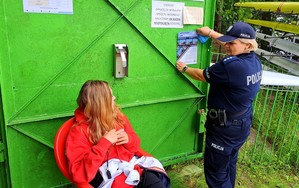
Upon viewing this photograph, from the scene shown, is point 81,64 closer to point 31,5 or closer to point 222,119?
point 31,5

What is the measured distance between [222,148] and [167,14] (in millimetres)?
1524

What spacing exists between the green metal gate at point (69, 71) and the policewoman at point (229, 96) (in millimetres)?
436

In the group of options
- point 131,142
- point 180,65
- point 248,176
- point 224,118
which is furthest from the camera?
point 248,176

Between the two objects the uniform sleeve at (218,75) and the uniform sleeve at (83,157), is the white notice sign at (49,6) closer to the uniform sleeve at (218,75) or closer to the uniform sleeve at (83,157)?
the uniform sleeve at (83,157)

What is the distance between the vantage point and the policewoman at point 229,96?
281 centimetres

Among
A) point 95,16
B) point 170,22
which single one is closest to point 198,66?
point 170,22

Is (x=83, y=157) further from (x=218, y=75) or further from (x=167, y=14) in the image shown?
(x=167, y=14)

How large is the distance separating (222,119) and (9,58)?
203cm

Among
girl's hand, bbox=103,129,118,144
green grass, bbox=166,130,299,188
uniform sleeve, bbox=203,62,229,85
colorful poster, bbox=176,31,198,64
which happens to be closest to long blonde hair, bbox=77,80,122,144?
girl's hand, bbox=103,129,118,144

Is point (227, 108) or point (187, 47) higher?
point (187, 47)

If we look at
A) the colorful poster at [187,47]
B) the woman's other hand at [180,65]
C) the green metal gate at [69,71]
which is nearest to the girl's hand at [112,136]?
the green metal gate at [69,71]

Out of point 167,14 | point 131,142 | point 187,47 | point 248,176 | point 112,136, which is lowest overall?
point 248,176

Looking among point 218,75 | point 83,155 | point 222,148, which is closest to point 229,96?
point 218,75

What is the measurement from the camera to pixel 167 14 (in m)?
3.14
